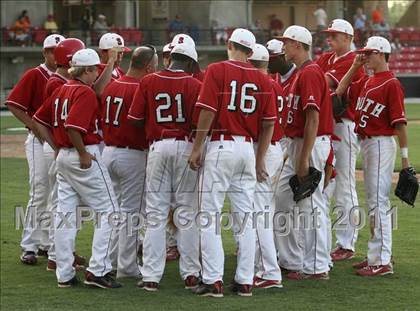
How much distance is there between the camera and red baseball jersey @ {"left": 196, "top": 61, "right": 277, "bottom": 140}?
738 centimetres

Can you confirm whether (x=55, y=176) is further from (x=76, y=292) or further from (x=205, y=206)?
(x=205, y=206)

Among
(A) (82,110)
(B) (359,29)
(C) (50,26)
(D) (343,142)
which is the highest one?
(A) (82,110)

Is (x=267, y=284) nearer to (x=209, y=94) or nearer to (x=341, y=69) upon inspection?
(x=209, y=94)

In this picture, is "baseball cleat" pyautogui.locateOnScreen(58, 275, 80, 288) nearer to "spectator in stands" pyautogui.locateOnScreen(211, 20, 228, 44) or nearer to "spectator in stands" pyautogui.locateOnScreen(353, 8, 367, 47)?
"spectator in stands" pyautogui.locateOnScreen(353, 8, 367, 47)

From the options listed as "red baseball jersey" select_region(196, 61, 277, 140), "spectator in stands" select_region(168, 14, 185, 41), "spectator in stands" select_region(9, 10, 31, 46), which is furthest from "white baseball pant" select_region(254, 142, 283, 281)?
"spectator in stands" select_region(168, 14, 185, 41)

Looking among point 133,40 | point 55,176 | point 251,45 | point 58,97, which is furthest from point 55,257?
point 133,40

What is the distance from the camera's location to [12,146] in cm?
2070

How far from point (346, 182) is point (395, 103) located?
1.25m

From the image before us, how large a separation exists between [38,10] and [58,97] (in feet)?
103

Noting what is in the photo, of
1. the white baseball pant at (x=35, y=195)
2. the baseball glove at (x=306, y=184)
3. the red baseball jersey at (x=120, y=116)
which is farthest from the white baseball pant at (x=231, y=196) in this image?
the white baseball pant at (x=35, y=195)

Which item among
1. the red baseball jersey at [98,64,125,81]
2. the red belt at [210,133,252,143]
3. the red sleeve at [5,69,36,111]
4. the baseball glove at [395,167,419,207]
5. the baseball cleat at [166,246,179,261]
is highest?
the red baseball jersey at [98,64,125,81]

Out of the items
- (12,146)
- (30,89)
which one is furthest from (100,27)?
(30,89)

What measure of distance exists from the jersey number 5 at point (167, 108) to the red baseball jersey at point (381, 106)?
160 cm

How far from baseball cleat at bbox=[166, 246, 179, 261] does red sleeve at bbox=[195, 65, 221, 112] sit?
97.7 inches
